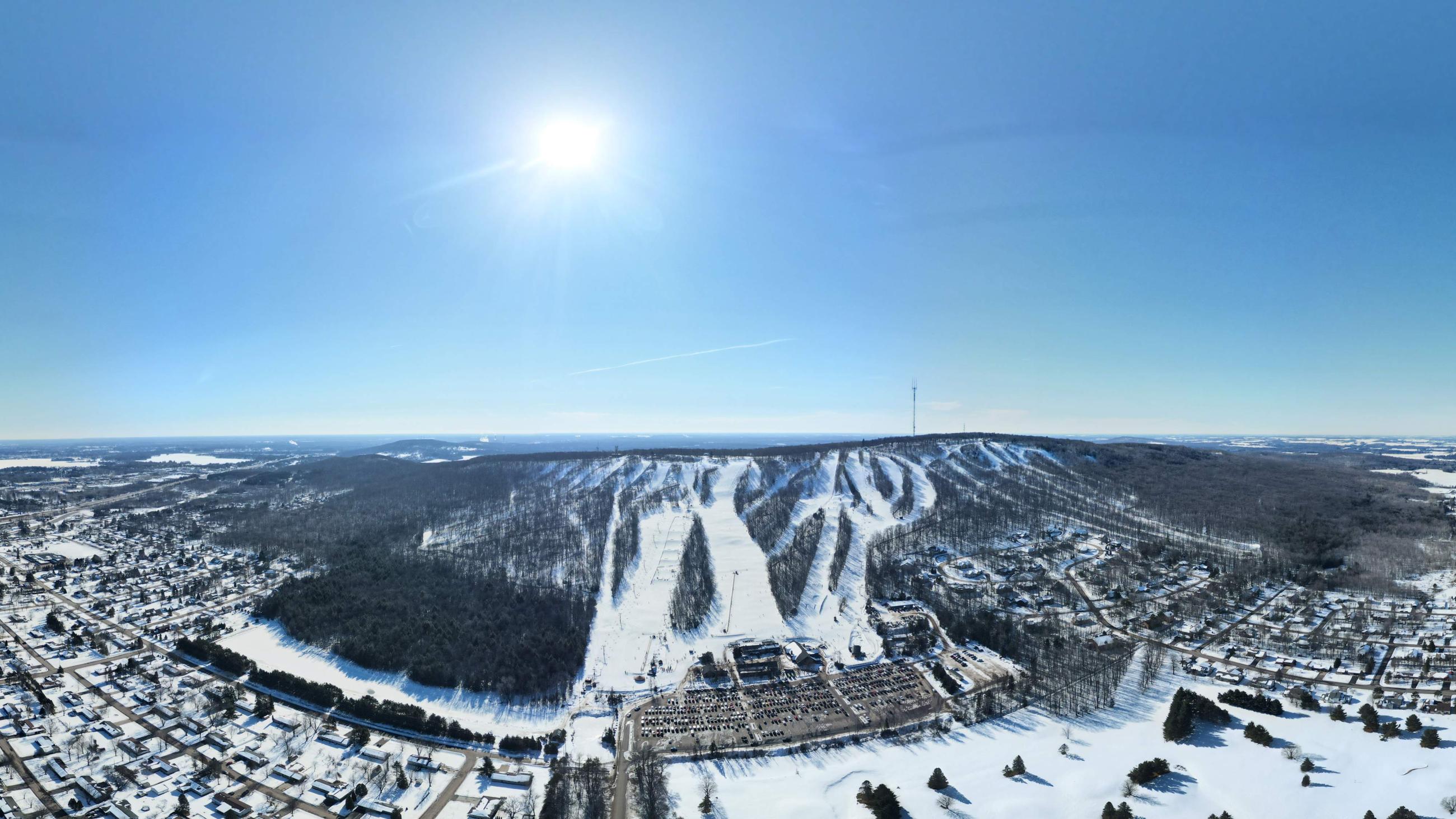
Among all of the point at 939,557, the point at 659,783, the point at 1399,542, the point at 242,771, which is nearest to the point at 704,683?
the point at 659,783

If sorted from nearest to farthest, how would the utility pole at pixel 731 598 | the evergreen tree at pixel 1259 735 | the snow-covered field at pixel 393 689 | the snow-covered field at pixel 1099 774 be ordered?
the snow-covered field at pixel 1099 774, the evergreen tree at pixel 1259 735, the snow-covered field at pixel 393 689, the utility pole at pixel 731 598

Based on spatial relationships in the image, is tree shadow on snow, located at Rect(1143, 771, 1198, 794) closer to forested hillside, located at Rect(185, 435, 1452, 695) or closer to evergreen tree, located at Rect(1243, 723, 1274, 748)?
evergreen tree, located at Rect(1243, 723, 1274, 748)

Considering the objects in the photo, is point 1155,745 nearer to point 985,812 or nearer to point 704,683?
point 985,812

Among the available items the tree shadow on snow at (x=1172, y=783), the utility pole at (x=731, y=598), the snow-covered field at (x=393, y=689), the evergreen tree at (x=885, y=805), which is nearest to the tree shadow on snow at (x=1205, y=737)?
the tree shadow on snow at (x=1172, y=783)

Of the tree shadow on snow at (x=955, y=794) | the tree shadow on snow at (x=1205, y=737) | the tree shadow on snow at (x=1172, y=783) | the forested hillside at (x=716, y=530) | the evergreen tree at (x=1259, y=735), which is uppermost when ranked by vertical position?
the forested hillside at (x=716, y=530)

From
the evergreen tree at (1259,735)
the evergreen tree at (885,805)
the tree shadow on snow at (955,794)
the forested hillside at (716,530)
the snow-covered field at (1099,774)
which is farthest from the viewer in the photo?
the forested hillside at (716,530)

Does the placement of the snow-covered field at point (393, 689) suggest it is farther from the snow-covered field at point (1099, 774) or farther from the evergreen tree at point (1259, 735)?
the evergreen tree at point (1259, 735)

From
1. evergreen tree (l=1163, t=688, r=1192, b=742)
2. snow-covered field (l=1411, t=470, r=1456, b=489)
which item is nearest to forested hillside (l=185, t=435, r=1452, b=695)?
snow-covered field (l=1411, t=470, r=1456, b=489)

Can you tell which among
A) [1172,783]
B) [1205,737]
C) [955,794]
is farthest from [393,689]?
[1205,737]
